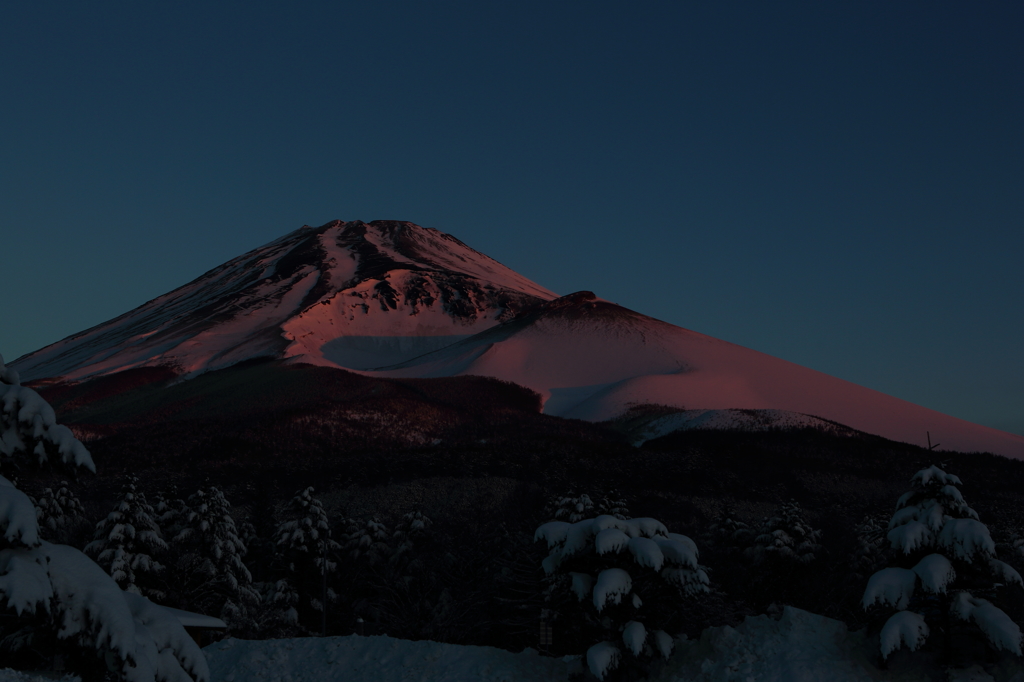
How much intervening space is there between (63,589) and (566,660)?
40.6 feet

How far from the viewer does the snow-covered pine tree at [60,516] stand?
3382cm

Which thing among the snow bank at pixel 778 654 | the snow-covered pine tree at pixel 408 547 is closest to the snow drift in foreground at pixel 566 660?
the snow bank at pixel 778 654

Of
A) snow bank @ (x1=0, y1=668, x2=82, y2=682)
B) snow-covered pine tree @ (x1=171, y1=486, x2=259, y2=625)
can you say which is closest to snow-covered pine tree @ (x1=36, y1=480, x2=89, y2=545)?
snow-covered pine tree @ (x1=171, y1=486, x2=259, y2=625)

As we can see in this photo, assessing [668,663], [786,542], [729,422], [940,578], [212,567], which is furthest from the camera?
[729,422]

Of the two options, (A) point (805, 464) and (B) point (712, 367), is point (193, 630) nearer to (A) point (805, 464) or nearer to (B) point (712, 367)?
(A) point (805, 464)

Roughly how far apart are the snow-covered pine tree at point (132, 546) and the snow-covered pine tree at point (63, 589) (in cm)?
2241

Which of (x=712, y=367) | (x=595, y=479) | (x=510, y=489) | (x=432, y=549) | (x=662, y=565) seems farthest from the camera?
(x=712, y=367)

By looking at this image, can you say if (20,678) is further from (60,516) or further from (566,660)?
(60,516)

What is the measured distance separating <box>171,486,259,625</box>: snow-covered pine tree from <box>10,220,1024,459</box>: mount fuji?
54328mm

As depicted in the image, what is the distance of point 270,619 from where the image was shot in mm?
31422

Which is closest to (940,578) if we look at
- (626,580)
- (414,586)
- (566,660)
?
(626,580)

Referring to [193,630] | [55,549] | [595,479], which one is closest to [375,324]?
[595,479]

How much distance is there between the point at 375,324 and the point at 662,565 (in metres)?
124

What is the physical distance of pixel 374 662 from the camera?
16.2m
